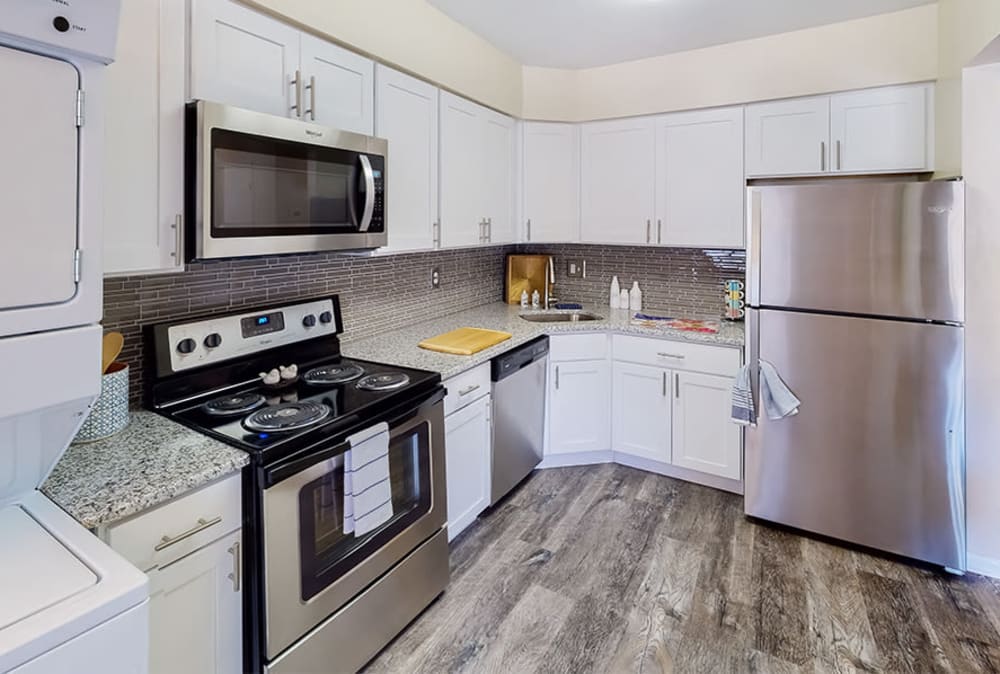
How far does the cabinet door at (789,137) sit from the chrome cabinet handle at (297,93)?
238 centimetres

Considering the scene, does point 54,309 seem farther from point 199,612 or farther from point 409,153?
point 409,153

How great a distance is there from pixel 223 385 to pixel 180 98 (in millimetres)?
927

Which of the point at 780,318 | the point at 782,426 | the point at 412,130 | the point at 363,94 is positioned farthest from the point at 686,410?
the point at 363,94

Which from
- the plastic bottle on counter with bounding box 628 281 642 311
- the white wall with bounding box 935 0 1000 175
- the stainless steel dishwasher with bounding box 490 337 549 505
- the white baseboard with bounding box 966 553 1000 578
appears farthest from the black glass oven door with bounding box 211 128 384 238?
the white baseboard with bounding box 966 553 1000 578

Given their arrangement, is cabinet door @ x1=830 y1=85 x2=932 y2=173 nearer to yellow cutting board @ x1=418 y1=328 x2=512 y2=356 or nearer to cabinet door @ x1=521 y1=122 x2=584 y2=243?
cabinet door @ x1=521 y1=122 x2=584 y2=243

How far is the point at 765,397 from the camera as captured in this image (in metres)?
2.61

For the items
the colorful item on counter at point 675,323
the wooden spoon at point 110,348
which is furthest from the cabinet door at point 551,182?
the wooden spoon at point 110,348

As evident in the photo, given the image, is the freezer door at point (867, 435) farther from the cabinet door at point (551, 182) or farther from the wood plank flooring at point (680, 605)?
the cabinet door at point (551, 182)

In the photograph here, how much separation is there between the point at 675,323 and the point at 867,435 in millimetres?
1163

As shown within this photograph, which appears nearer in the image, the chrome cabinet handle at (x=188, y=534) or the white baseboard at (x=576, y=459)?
the chrome cabinet handle at (x=188, y=534)

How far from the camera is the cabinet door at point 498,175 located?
10.6 feet

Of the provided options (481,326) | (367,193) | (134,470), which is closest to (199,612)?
(134,470)

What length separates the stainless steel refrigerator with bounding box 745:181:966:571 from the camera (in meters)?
2.26

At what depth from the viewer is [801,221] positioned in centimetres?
245
